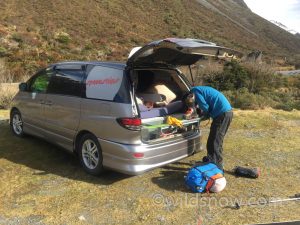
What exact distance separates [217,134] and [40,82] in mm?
3535

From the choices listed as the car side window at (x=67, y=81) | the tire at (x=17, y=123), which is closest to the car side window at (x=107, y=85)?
the car side window at (x=67, y=81)

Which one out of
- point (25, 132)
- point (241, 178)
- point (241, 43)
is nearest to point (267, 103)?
point (241, 178)

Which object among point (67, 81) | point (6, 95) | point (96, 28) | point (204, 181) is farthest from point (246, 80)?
point (96, 28)

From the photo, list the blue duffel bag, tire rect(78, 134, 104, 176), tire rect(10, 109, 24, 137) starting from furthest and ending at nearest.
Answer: tire rect(10, 109, 24, 137) < tire rect(78, 134, 104, 176) < the blue duffel bag

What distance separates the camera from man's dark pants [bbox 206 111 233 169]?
5982 mm

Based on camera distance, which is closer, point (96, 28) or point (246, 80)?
point (246, 80)

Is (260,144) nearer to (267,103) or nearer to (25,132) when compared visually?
(25,132)

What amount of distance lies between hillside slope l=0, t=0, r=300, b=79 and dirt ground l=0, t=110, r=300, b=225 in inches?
603

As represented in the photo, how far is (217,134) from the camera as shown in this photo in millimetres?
6035

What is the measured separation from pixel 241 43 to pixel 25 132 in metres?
66.1

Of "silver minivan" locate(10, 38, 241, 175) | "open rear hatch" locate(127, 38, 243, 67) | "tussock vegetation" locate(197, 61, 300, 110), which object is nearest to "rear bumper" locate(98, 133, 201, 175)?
"silver minivan" locate(10, 38, 241, 175)

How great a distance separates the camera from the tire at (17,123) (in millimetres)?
7820

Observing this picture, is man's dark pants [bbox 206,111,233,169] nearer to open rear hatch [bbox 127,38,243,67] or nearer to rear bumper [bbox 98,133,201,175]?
rear bumper [bbox 98,133,201,175]

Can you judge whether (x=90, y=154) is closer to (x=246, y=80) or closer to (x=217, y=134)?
(x=217, y=134)
